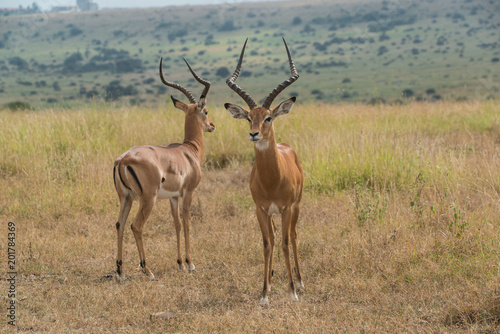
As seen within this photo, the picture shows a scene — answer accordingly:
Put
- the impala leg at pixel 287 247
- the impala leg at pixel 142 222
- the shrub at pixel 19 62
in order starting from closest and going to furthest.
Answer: the impala leg at pixel 287 247
the impala leg at pixel 142 222
the shrub at pixel 19 62

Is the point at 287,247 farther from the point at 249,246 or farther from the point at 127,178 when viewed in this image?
the point at 127,178

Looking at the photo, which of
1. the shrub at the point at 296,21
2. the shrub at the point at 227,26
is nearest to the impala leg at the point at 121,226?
the shrub at the point at 296,21

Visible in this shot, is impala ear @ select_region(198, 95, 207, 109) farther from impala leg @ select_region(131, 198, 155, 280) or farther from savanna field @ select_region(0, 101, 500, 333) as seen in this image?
impala leg @ select_region(131, 198, 155, 280)

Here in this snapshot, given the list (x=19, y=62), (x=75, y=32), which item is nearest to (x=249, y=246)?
(x=19, y=62)

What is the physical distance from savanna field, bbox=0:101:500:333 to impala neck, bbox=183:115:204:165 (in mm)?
1163

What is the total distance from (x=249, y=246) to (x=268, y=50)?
82489mm

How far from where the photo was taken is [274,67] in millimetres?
68938

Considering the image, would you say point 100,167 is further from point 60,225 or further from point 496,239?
point 496,239

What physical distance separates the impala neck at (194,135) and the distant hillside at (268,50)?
1302 inches

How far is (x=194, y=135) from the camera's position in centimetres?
751

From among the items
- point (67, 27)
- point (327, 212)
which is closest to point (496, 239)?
point (327, 212)

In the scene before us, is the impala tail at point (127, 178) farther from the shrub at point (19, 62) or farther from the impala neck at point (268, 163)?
the shrub at point (19, 62)

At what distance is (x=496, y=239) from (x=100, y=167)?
6789 millimetres

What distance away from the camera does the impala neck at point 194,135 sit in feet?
24.3
